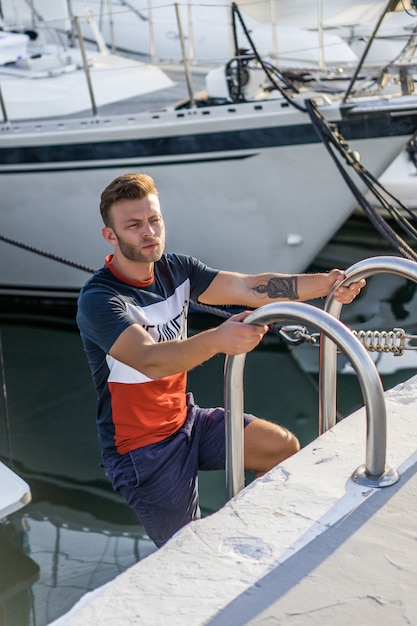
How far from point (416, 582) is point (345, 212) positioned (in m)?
6.14

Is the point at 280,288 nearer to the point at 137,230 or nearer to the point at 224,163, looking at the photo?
the point at 137,230

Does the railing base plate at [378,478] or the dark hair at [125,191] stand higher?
the dark hair at [125,191]

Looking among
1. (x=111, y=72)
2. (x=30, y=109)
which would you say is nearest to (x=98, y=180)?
(x=30, y=109)

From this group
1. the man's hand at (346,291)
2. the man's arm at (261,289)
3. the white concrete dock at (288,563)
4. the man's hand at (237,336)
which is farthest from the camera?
the man's arm at (261,289)

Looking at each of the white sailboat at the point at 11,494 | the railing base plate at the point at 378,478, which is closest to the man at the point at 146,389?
the railing base plate at the point at 378,478

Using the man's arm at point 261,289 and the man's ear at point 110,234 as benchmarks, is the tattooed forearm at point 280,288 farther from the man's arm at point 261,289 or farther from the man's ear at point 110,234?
the man's ear at point 110,234

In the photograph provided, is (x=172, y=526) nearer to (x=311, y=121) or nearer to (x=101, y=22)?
(x=311, y=121)

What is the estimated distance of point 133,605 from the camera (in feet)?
6.09

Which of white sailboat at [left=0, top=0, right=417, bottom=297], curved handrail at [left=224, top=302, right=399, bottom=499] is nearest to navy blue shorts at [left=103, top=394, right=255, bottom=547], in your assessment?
curved handrail at [left=224, top=302, right=399, bottom=499]

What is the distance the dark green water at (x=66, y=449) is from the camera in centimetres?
446

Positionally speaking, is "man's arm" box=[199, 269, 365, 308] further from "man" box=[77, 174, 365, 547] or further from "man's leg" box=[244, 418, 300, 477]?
"man's leg" box=[244, 418, 300, 477]

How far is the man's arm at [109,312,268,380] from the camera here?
225 cm

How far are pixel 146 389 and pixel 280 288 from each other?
0.68 meters

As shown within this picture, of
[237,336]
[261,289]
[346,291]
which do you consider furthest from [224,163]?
[237,336]
